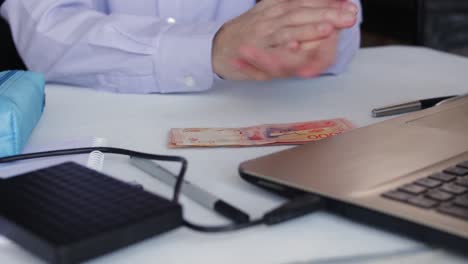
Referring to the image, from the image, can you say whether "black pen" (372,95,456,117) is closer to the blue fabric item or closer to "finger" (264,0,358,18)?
"finger" (264,0,358,18)

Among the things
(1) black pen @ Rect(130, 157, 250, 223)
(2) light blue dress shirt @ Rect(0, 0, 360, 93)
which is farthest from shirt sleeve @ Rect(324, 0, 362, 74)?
(1) black pen @ Rect(130, 157, 250, 223)

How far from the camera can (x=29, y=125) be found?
79 centimetres

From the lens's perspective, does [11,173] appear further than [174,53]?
No

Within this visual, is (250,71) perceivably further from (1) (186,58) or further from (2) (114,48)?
(2) (114,48)

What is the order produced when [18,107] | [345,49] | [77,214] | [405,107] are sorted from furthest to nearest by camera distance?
[345,49] → [405,107] → [18,107] → [77,214]

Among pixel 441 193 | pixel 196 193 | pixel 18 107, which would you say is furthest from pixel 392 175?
pixel 18 107

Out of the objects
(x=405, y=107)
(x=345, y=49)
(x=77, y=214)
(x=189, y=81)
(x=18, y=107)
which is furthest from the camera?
(x=345, y=49)

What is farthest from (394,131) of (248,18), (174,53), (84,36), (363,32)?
(363,32)

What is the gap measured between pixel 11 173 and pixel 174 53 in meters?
0.39

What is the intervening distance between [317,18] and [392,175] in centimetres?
30

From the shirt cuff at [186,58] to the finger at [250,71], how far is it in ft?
0.20

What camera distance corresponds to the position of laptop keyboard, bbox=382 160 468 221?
509mm

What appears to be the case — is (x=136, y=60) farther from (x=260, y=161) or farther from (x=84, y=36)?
(x=260, y=161)

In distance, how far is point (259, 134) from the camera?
0.79 m
